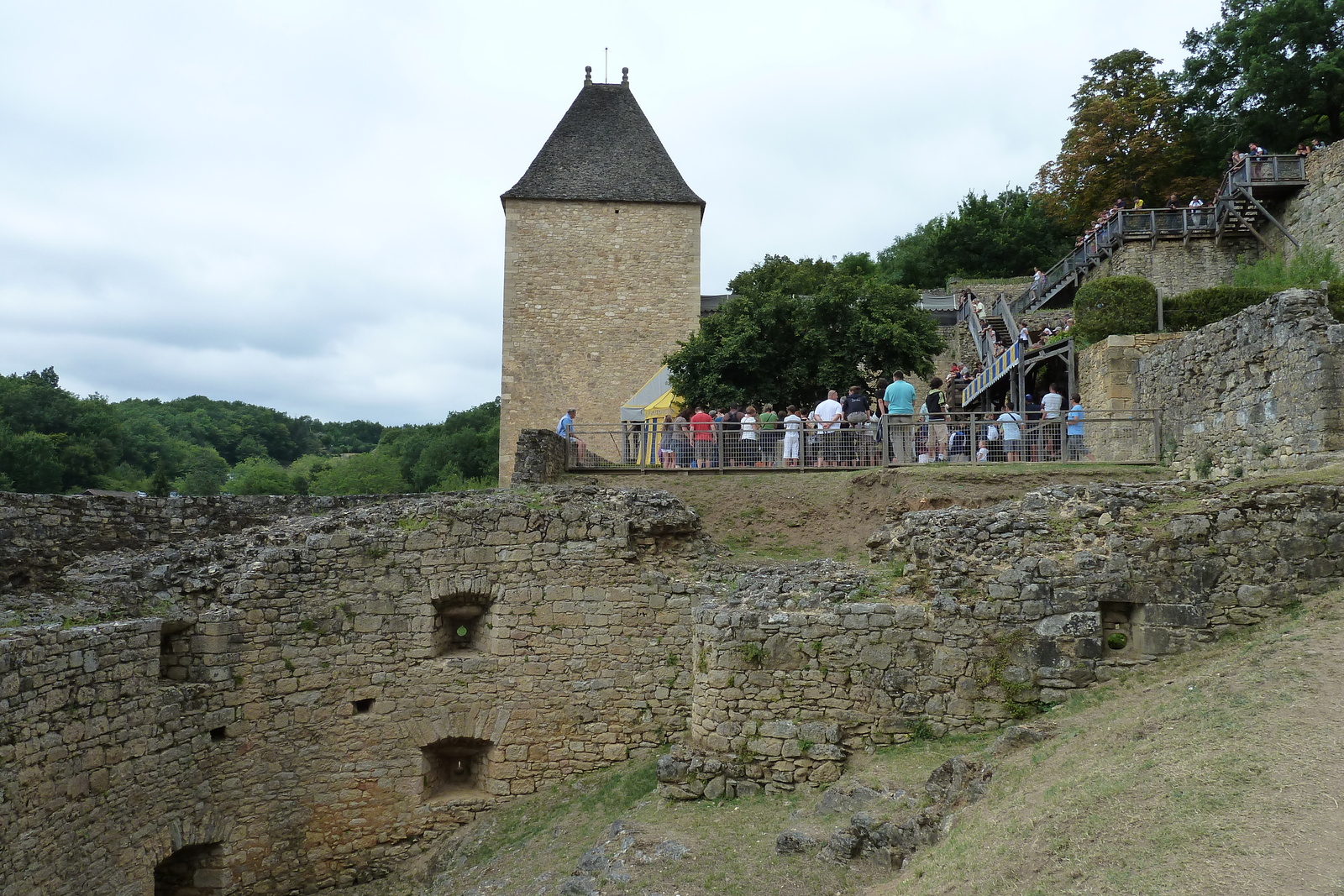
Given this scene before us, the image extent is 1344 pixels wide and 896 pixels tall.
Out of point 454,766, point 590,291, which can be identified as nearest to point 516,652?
point 454,766

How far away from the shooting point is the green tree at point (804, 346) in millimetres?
23422

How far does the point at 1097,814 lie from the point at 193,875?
29.5 feet

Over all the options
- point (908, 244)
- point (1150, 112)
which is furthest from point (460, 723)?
point (908, 244)

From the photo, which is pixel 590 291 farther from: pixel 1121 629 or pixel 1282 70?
pixel 1121 629

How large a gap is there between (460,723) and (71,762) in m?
3.88

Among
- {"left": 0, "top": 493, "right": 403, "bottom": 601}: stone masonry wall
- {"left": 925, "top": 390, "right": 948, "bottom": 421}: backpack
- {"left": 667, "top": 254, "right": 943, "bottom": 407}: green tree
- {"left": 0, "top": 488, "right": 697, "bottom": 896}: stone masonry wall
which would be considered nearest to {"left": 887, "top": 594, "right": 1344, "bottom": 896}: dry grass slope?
{"left": 0, "top": 488, "right": 697, "bottom": 896}: stone masonry wall

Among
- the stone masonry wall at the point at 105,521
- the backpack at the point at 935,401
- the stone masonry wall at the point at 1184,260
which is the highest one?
the stone masonry wall at the point at 1184,260

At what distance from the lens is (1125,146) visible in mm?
34156

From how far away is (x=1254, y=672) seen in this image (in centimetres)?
721

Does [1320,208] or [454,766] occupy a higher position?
[1320,208]

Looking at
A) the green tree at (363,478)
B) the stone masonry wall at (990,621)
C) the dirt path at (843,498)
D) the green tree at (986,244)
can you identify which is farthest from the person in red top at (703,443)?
the green tree at (363,478)

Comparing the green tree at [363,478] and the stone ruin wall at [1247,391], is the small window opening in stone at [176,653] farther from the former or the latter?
the green tree at [363,478]

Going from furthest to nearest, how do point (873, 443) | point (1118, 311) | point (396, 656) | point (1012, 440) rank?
point (1118, 311) < point (873, 443) < point (1012, 440) < point (396, 656)

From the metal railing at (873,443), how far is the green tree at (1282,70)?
2032 cm
